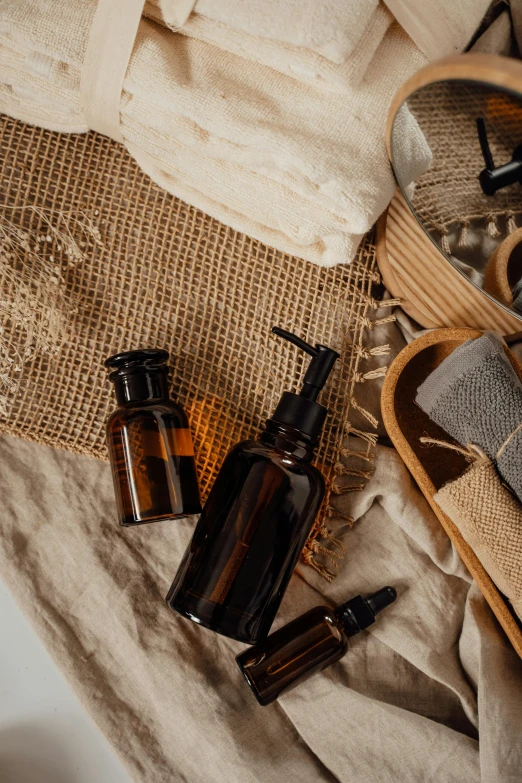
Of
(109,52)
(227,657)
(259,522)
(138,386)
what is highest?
(109,52)

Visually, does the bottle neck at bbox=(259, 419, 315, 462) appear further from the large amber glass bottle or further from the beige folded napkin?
the beige folded napkin

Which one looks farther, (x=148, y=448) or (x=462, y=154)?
(x=148, y=448)

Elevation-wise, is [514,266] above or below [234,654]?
above

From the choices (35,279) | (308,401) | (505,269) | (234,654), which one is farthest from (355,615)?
(35,279)

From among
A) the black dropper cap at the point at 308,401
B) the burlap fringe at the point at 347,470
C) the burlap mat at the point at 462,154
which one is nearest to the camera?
the burlap mat at the point at 462,154

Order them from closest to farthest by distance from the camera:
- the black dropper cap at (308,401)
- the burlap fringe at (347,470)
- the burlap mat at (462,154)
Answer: the burlap mat at (462,154), the black dropper cap at (308,401), the burlap fringe at (347,470)

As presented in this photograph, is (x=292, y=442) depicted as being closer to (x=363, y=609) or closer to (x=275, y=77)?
(x=363, y=609)

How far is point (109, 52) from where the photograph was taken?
1.57ft

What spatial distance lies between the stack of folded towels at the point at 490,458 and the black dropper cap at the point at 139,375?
0.30 metres

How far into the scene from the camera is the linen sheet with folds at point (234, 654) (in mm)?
614

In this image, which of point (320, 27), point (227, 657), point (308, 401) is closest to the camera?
point (320, 27)

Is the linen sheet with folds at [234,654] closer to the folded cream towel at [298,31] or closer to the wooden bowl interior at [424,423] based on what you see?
the wooden bowl interior at [424,423]

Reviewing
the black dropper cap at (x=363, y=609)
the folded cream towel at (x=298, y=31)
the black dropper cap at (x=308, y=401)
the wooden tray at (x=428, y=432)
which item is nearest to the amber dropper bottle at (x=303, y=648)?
the black dropper cap at (x=363, y=609)

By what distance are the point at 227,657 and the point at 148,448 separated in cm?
27
